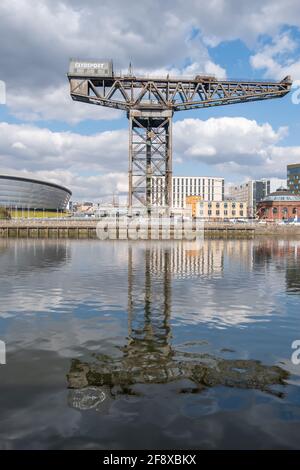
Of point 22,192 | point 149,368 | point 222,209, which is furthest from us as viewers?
point 22,192

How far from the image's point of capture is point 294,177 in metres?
187

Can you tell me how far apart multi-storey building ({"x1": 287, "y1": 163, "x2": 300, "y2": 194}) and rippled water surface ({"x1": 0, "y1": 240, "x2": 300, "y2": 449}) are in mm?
175122

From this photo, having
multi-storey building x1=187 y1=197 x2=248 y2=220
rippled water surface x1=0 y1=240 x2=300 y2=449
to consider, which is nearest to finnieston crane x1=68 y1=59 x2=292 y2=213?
rippled water surface x1=0 y1=240 x2=300 y2=449

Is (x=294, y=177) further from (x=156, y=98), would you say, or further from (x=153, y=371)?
(x=153, y=371)

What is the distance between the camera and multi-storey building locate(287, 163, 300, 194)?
18523 cm

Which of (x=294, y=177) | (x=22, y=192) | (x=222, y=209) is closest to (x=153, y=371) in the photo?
(x=222, y=209)

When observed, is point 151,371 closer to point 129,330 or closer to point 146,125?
point 129,330

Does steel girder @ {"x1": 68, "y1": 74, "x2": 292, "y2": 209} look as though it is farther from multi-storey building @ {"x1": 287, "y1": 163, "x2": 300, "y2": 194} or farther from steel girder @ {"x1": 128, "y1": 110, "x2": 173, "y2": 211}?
multi-storey building @ {"x1": 287, "y1": 163, "x2": 300, "y2": 194}

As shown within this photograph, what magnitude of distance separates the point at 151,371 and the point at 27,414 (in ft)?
11.2

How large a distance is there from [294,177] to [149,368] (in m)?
192

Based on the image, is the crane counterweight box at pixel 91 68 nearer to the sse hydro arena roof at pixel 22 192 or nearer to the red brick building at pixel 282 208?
the red brick building at pixel 282 208

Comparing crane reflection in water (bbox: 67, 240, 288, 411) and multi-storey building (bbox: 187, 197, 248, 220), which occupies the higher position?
multi-storey building (bbox: 187, 197, 248, 220)
